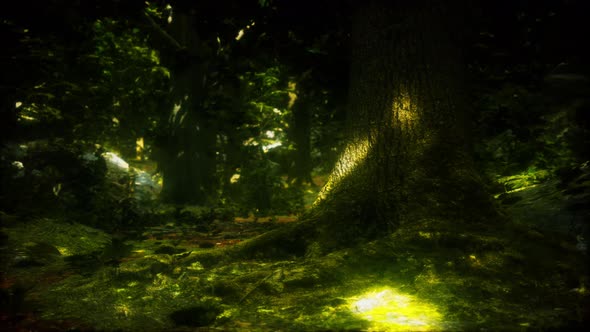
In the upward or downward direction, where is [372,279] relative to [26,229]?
downward

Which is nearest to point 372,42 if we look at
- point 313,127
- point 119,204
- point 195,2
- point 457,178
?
A: point 457,178

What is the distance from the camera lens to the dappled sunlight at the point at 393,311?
2135mm

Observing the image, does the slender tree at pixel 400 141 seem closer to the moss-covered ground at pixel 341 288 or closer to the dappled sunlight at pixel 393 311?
the moss-covered ground at pixel 341 288

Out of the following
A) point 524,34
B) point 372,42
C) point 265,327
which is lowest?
point 265,327

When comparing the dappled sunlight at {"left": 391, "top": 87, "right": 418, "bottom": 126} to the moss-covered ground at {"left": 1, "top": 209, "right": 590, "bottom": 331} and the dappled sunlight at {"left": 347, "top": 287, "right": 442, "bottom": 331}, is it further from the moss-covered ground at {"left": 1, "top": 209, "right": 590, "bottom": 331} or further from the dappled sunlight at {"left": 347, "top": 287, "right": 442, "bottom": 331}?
the dappled sunlight at {"left": 347, "top": 287, "right": 442, "bottom": 331}

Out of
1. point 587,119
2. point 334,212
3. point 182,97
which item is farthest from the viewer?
point 182,97

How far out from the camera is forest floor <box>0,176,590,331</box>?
2.26 metres

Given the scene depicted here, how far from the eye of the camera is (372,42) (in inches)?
154

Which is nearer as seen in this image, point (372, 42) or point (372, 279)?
point (372, 279)

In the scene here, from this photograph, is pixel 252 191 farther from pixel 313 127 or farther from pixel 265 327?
pixel 313 127

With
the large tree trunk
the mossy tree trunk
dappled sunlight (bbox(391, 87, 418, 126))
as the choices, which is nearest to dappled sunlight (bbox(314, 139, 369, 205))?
the large tree trunk

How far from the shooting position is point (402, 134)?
3574 millimetres

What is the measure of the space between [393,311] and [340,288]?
0.50m

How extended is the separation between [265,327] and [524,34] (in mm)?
5210
